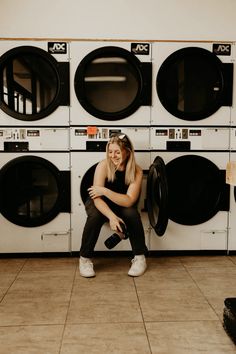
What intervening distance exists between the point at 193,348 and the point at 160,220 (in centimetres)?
108

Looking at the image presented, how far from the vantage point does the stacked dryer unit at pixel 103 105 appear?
284 centimetres

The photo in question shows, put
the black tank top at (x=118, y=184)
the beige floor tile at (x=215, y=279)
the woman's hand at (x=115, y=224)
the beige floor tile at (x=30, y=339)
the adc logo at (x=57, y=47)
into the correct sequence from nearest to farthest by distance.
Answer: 1. the beige floor tile at (x=30, y=339)
2. the beige floor tile at (x=215, y=279)
3. the woman's hand at (x=115, y=224)
4. the black tank top at (x=118, y=184)
5. the adc logo at (x=57, y=47)

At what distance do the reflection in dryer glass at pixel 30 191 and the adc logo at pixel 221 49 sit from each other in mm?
1709

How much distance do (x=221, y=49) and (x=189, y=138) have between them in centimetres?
78

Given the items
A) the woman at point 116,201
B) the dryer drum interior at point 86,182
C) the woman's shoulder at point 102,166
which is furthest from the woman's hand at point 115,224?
the dryer drum interior at point 86,182

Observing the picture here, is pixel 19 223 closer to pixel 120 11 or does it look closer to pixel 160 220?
pixel 160 220

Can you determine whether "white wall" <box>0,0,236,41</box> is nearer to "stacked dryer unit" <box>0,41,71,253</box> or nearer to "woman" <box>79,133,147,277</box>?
"stacked dryer unit" <box>0,41,71,253</box>

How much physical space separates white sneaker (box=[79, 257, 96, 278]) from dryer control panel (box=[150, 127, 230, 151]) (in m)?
1.06

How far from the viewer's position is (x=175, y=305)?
2.09 meters

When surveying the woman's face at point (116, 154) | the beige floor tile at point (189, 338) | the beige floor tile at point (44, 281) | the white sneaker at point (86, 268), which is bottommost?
the beige floor tile at point (44, 281)

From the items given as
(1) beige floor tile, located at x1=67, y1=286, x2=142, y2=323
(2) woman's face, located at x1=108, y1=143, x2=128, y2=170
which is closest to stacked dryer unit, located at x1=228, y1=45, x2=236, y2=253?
(2) woman's face, located at x1=108, y1=143, x2=128, y2=170

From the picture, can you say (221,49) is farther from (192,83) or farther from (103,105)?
(103,105)

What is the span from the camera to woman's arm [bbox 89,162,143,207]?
2568 millimetres

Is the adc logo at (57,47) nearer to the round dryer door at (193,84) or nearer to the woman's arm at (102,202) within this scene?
the round dryer door at (193,84)
